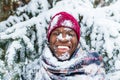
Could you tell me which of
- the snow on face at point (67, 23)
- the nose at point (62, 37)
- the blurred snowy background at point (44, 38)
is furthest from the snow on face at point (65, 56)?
the blurred snowy background at point (44, 38)

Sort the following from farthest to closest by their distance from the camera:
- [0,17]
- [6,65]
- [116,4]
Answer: [0,17] → [116,4] → [6,65]

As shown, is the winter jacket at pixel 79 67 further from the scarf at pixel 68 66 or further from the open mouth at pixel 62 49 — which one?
the open mouth at pixel 62 49

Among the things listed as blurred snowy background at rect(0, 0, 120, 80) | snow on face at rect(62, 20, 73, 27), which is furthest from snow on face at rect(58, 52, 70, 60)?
blurred snowy background at rect(0, 0, 120, 80)

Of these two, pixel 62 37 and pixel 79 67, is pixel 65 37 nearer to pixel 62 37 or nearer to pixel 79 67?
pixel 62 37

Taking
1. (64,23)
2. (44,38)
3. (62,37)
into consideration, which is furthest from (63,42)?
(44,38)

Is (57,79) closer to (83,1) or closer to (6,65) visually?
(6,65)

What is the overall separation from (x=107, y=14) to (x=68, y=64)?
1.00 meters

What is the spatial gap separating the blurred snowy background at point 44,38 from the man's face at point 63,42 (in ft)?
2.31

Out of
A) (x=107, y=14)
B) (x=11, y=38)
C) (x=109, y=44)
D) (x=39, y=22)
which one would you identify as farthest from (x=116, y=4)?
(x=11, y=38)

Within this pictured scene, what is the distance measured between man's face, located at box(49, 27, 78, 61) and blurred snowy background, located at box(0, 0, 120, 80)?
2.31ft

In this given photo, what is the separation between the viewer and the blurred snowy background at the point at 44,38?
438 centimetres

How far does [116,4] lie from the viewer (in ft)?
15.3

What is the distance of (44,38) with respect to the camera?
4.54 m

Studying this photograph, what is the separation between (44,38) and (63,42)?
2.92 feet
